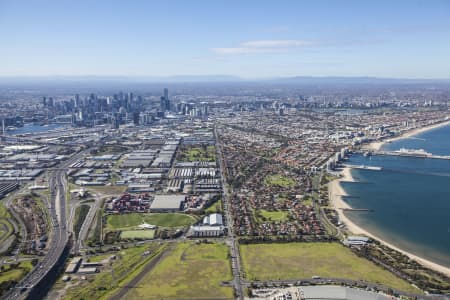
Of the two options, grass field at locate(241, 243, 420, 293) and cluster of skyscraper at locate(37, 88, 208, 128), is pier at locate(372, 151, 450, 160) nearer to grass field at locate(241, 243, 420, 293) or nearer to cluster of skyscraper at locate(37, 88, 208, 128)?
grass field at locate(241, 243, 420, 293)

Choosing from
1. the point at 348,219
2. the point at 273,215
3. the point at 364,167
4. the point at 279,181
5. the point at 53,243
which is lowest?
the point at 53,243

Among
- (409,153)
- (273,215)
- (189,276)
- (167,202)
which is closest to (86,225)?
(167,202)

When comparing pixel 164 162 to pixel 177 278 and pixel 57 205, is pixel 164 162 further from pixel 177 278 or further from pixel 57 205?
pixel 177 278

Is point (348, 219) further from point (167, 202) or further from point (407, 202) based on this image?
point (167, 202)

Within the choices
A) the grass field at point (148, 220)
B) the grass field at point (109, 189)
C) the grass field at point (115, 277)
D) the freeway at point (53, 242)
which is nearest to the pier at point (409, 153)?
the grass field at point (148, 220)

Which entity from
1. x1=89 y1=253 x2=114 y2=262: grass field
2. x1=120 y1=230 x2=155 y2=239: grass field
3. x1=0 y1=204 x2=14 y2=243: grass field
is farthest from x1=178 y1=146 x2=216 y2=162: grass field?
x1=89 y1=253 x2=114 y2=262: grass field

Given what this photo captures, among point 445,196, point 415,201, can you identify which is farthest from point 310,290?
point 445,196
